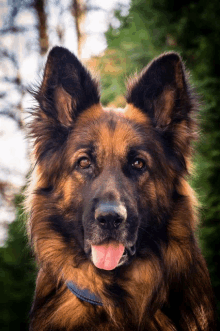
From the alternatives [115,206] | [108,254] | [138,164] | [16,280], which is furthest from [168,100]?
[16,280]

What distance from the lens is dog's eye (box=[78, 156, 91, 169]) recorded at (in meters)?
3.15

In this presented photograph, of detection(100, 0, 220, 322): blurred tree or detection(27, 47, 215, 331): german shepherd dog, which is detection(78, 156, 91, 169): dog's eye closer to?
detection(27, 47, 215, 331): german shepherd dog

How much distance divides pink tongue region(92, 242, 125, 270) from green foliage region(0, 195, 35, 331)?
8.45 ft

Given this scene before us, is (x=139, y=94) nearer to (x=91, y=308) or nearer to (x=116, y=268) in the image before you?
(x=116, y=268)

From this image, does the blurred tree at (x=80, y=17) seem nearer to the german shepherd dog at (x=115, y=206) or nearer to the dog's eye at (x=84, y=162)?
the german shepherd dog at (x=115, y=206)

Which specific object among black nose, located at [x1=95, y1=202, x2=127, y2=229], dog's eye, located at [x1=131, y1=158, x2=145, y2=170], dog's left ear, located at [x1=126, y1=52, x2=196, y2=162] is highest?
dog's left ear, located at [x1=126, y1=52, x2=196, y2=162]

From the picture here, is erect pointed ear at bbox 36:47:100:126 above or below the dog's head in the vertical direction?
above

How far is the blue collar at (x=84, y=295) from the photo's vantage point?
296 cm

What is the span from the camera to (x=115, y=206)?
2.71 meters

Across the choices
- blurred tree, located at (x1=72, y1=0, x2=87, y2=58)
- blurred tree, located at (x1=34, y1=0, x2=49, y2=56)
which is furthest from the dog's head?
blurred tree, located at (x1=72, y1=0, x2=87, y2=58)

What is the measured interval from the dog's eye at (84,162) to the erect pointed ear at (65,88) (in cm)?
47

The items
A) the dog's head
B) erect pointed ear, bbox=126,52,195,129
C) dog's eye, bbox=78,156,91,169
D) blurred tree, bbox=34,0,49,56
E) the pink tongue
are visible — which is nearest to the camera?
the pink tongue

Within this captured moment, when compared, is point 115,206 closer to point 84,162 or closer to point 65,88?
point 84,162

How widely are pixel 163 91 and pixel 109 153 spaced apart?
2.85 feet
